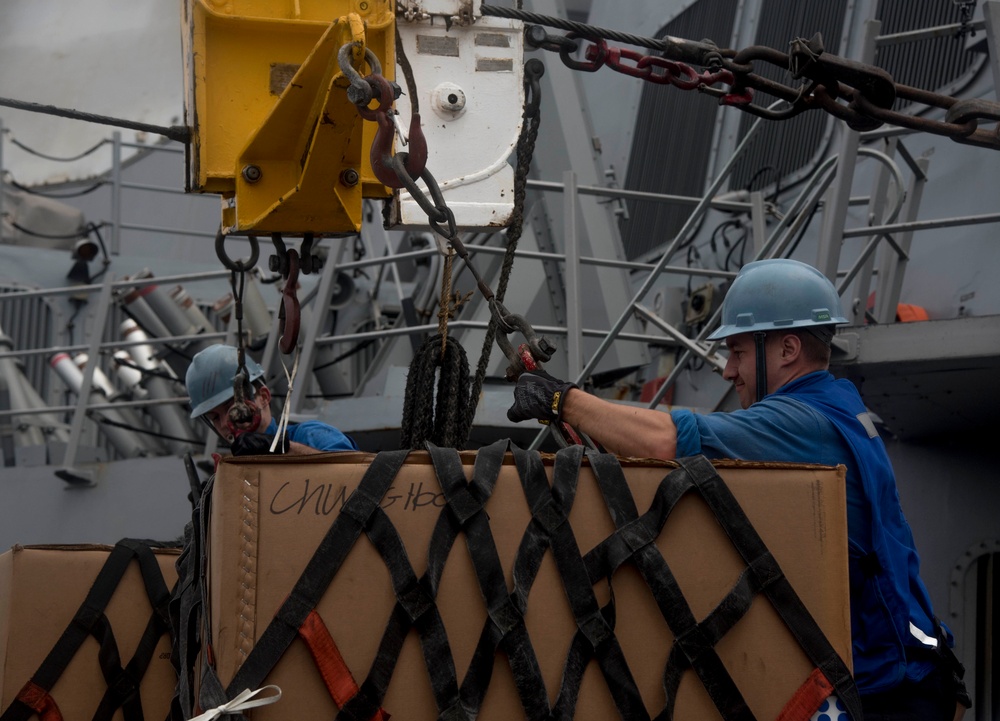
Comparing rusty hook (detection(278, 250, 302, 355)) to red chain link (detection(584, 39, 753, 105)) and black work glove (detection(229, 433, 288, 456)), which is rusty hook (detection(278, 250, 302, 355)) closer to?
black work glove (detection(229, 433, 288, 456))

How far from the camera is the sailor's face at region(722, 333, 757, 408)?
128 inches

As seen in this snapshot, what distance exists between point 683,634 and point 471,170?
5.89 ft

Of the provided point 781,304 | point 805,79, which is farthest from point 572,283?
point 781,304

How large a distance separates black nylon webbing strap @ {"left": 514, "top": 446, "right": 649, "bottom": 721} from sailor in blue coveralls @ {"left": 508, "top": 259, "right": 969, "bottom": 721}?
1.15ft

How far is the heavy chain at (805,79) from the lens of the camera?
377 cm

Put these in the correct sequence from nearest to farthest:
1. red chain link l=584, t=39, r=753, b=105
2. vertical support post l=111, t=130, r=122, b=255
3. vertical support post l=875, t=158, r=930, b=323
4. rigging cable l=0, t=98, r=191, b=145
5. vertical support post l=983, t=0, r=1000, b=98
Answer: rigging cable l=0, t=98, r=191, b=145, red chain link l=584, t=39, r=753, b=105, vertical support post l=983, t=0, r=1000, b=98, vertical support post l=875, t=158, r=930, b=323, vertical support post l=111, t=130, r=122, b=255

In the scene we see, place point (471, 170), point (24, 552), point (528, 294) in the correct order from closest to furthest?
point (24, 552)
point (471, 170)
point (528, 294)

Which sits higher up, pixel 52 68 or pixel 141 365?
pixel 52 68

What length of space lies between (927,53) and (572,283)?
239 centimetres

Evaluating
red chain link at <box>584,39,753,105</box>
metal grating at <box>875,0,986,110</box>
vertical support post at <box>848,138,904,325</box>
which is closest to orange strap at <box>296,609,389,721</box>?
red chain link at <box>584,39,753,105</box>

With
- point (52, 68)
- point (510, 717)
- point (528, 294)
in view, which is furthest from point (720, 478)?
point (52, 68)

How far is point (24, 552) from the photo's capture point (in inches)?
140

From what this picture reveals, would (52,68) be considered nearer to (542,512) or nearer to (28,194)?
(28,194)

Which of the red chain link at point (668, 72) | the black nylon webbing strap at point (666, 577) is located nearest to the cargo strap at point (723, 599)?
the black nylon webbing strap at point (666, 577)
